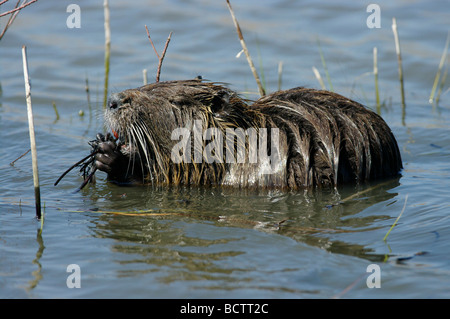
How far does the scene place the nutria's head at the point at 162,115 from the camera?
4746mm

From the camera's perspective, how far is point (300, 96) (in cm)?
506

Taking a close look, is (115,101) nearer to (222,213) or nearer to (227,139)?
(227,139)

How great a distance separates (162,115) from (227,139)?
20.0 inches

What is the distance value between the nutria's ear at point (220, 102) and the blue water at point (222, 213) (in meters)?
0.59

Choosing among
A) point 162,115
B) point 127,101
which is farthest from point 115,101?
point 162,115

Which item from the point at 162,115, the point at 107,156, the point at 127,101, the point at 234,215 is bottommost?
the point at 234,215

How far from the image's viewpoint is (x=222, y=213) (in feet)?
14.4

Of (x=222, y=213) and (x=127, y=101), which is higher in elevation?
(x=127, y=101)

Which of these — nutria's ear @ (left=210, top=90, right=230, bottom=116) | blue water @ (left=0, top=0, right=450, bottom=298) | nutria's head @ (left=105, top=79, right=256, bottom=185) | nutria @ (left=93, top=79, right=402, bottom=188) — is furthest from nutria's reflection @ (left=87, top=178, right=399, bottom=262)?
nutria's ear @ (left=210, top=90, right=230, bottom=116)

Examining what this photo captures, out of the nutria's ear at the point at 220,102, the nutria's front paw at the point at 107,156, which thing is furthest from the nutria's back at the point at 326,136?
the nutria's front paw at the point at 107,156

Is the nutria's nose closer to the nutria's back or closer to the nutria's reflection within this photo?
the nutria's reflection

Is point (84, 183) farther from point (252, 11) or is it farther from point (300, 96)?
point (252, 11)

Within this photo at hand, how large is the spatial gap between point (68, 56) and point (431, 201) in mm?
6309

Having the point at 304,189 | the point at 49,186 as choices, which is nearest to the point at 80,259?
the point at 49,186
